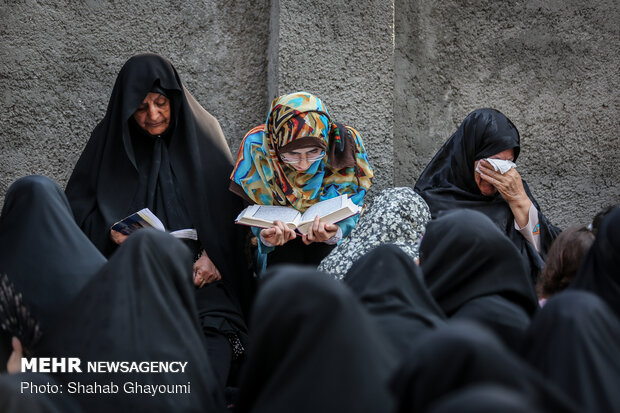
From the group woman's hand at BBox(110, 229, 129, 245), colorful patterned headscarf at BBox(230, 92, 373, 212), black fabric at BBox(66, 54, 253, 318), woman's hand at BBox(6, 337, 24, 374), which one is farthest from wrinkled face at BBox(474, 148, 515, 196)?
woman's hand at BBox(6, 337, 24, 374)

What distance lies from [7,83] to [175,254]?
242cm

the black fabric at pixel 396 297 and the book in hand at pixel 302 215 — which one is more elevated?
the black fabric at pixel 396 297

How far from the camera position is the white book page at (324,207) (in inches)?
144

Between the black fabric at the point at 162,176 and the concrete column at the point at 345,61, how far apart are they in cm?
70

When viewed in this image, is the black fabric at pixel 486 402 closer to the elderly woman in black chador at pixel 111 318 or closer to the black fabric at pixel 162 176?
the elderly woman in black chador at pixel 111 318

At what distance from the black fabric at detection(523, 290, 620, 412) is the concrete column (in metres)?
2.54

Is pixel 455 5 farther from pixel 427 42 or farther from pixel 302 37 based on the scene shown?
pixel 302 37

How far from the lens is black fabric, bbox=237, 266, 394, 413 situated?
1797 mm

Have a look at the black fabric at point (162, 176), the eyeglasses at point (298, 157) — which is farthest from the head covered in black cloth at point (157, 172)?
the eyeglasses at point (298, 157)

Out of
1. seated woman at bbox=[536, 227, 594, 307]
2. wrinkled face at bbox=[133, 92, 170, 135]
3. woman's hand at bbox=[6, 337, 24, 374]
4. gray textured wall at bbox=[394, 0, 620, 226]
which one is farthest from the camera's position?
gray textured wall at bbox=[394, 0, 620, 226]

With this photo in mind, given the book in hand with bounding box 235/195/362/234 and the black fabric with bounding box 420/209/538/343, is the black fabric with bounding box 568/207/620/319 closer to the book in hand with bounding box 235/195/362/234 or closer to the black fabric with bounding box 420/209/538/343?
the black fabric with bounding box 420/209/538/343

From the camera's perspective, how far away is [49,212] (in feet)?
9.53

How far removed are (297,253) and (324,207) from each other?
0.28m

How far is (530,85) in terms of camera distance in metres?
5.14
